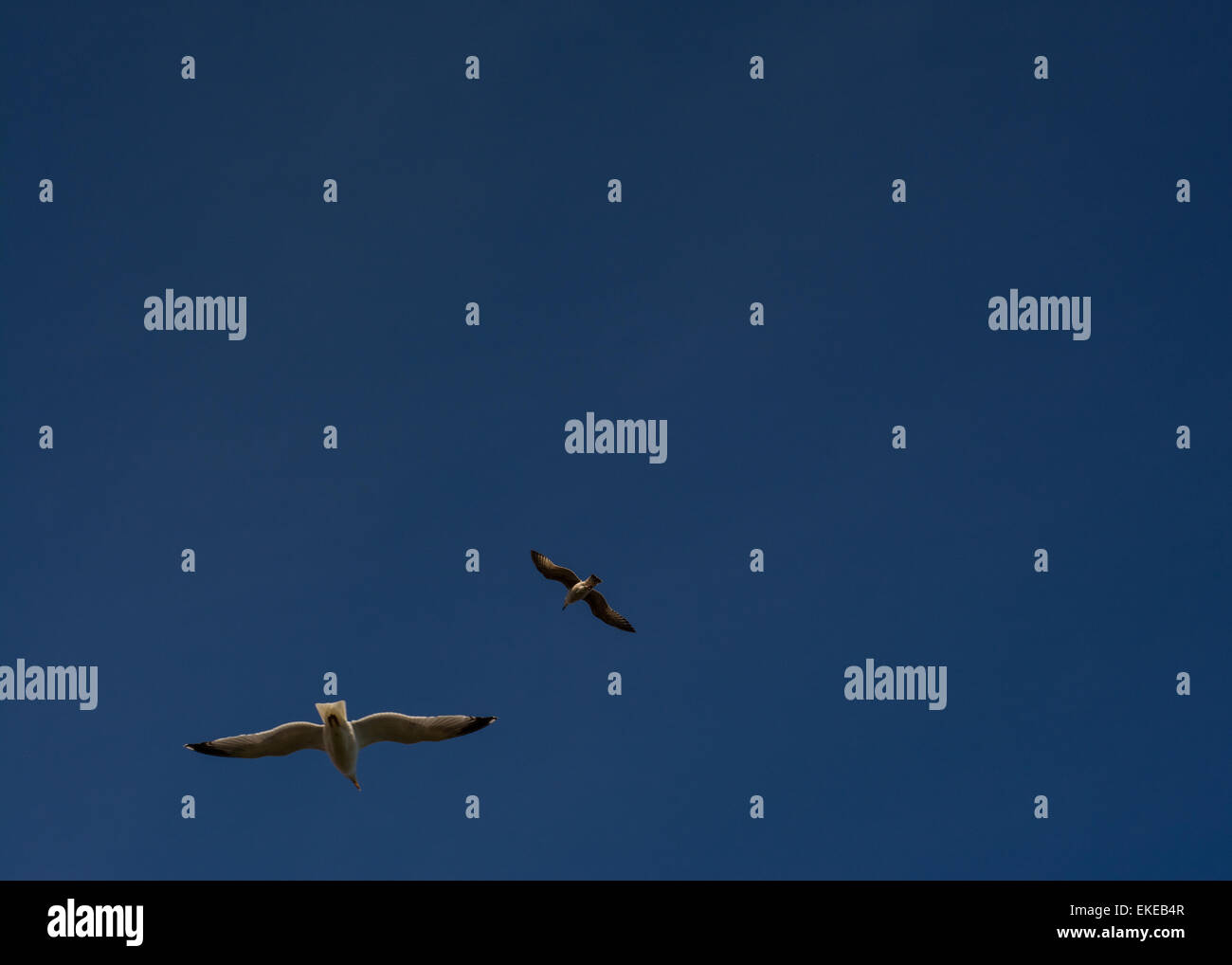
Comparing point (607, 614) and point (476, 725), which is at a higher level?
point (607, 614)

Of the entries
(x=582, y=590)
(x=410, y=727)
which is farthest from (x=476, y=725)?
(x=582, y=590)

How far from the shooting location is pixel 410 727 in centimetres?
1975

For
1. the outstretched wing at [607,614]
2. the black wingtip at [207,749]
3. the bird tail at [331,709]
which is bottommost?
the black wingtip at [207,749]

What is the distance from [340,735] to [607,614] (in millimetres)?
8532

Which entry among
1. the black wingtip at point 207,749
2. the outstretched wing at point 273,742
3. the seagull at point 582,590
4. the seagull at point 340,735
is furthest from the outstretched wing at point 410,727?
the seagull at point 582,590

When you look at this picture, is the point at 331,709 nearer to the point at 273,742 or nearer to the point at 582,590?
the point at 273,742

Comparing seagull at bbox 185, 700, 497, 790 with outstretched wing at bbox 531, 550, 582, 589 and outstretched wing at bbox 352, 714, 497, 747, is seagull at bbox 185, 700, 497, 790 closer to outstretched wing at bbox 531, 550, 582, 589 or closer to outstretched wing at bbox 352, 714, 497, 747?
outstretched wing at bbox 352, 714, 497, 747

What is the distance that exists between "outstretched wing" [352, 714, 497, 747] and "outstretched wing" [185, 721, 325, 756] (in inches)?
28.5

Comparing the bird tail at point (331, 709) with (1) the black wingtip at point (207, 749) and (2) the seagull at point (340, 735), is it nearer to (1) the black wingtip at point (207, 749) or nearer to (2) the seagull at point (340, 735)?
(2) the seagull at point (340, 735)

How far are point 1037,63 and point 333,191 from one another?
51.6 feet

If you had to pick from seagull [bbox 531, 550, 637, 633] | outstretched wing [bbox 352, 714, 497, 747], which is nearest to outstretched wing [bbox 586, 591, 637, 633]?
seagull [bbox 531, 550, 637, 633]

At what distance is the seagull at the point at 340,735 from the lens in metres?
19.0

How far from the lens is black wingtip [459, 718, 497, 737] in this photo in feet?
62.1

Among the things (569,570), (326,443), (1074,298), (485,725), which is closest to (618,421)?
(569,570)
